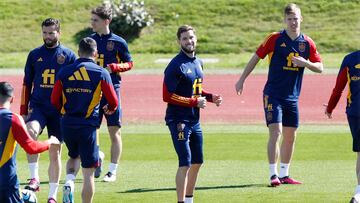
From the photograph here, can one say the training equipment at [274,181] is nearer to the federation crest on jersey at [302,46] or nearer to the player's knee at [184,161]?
the federation crest on jersey at [302,46]

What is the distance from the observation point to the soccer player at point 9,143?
9.56 meters

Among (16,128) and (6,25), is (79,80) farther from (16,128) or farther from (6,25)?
(6,25)

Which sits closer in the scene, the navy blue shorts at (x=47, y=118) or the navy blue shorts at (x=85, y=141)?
the navy blue shorts at (x=85, y=141)

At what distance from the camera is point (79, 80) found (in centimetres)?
1106

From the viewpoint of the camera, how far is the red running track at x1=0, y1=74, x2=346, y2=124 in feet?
77.9

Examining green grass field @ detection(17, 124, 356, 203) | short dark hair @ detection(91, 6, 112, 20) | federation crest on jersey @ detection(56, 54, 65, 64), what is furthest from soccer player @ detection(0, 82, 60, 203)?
short dark hair @ detection(91, 6, 112, 20)

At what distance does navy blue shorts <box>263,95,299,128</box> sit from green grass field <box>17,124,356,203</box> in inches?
35.3

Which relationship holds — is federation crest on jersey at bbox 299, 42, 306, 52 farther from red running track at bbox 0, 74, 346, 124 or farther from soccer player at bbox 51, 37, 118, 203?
red running track at bbox 0, 74, 346, 124

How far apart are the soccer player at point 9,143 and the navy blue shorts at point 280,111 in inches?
197

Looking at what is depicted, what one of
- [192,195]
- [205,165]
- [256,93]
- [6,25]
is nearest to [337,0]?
[6,25]

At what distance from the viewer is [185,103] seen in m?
11.6

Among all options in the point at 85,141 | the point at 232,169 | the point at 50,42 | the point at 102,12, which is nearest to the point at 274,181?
the point at 232,169

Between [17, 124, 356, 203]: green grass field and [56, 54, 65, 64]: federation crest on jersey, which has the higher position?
[56, 54, 65, 64]: federation crest on jersey

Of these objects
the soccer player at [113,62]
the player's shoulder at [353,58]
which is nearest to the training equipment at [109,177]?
the soccer player at [113,62]
